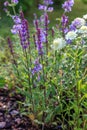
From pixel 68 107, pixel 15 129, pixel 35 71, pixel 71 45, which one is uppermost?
pixel 71 45

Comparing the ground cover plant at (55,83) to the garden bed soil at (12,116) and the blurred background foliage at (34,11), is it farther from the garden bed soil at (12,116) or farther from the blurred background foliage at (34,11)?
the blurred background foliage at (34,11)

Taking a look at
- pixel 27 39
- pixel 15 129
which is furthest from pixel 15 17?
pixel 15 129

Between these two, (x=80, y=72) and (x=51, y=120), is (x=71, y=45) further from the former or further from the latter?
(x=51, y=120)

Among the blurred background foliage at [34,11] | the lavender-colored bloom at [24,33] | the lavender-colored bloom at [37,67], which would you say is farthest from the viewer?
the blurred background foliage at [34,11]

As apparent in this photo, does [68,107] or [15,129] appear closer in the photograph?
[68,107]

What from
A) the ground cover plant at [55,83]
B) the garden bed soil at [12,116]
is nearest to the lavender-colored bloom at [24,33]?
the ground cover plant at [55,83]

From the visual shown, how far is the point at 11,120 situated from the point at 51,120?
275 mm

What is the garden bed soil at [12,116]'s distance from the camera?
7.84ft

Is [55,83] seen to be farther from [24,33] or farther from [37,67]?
[24,33]

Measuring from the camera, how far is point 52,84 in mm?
2291

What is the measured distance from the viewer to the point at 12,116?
249 centimetres

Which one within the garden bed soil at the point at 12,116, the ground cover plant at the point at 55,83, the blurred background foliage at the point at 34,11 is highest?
the ground cover plant at the point at 55,83

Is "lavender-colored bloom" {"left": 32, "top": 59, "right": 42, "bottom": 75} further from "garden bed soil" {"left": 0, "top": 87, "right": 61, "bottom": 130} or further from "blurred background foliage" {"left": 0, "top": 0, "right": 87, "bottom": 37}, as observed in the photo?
"blurred background foliage" {"left": 0, "top": 0, "right": 87, "bottom": 37}

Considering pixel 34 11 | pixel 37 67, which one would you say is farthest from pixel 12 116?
pixel 34 11
